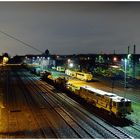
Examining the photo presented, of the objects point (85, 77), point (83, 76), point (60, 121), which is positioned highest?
point (83, 76)

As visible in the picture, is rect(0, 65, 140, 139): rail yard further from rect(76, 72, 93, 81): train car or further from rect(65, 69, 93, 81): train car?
rect(65, 69, 93, 81): train car

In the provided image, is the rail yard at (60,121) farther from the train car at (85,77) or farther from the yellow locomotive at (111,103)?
the train car at (85,77)

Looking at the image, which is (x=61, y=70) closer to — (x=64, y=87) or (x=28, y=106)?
A: (x=64, y=87)

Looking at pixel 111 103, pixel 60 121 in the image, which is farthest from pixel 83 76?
pixel 60 121

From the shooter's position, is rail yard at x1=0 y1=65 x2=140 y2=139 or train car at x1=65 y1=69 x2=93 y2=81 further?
train car at x1=65 y1=69 x2=93 y2=81

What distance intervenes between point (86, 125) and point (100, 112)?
18.7 ft

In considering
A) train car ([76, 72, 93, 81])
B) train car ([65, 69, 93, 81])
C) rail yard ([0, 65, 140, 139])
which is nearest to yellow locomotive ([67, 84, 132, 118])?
rail yard ([0, 65, 140, 139])

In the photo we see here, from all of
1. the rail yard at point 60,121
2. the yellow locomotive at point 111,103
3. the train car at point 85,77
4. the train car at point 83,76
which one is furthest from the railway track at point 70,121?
the train car at point 83,76

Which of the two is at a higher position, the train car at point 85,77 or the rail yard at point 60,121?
the train car at point 85,77

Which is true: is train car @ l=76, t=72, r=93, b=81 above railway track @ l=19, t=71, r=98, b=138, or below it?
above

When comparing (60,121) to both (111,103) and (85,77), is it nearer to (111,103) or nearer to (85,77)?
(111,103)

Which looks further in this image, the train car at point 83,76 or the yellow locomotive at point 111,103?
the train car at point 83,76

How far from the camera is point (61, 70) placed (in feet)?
339

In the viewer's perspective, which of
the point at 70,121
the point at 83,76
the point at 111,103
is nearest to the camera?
the point at 70,121
